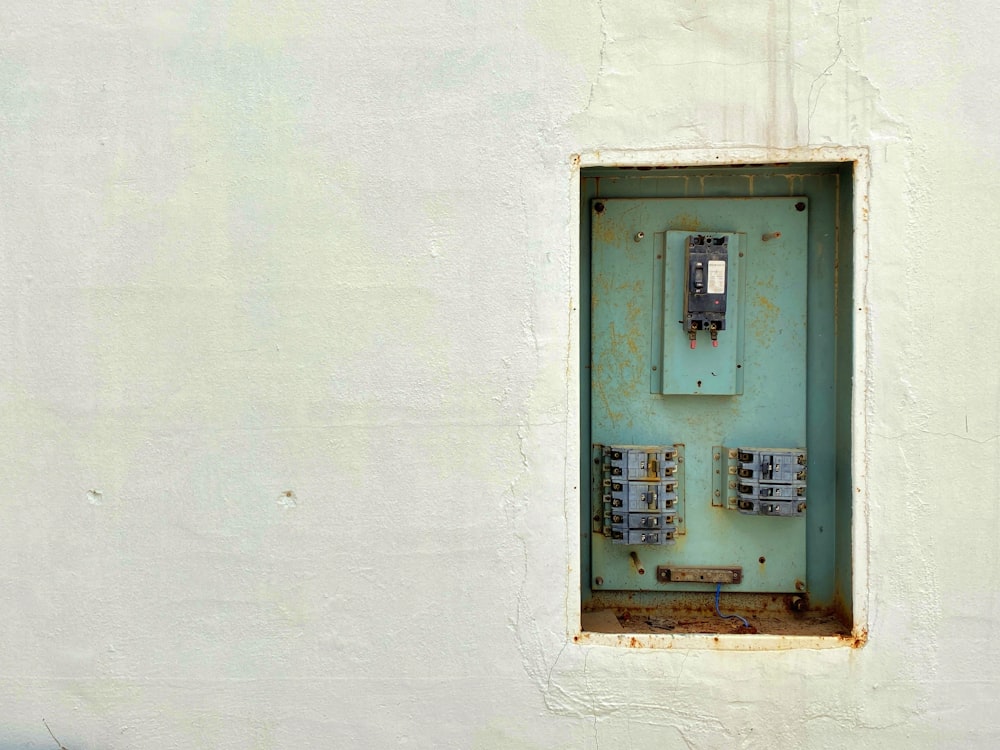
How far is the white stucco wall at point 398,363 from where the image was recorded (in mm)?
2172

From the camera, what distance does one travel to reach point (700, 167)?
231cm

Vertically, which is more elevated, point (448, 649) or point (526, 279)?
point (526, 279)

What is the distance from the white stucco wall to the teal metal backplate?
31 cm

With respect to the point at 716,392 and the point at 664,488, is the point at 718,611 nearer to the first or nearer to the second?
the point at 664,488

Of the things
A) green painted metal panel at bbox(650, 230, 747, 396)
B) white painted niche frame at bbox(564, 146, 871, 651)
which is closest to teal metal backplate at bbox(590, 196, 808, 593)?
green painted metal panel at bbox(650, 230, 747, 396)

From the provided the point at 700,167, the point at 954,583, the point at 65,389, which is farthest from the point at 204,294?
the point at 954,583

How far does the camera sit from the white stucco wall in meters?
2.17

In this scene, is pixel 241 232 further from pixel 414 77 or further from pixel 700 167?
pixel 700 167

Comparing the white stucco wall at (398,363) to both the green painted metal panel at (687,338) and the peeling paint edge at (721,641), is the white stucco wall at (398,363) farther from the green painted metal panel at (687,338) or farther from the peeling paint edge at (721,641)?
the green painted metal panel at (687,338)

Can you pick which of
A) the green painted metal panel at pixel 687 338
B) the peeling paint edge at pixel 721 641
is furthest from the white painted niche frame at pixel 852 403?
the green painted metal panel at pixel 687 338

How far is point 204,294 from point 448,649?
1362 millimetres

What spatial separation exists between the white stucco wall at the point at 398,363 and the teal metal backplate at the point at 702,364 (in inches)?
12.3

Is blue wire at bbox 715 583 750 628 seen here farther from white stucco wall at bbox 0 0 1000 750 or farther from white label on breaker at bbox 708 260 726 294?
white label on breaker at bbox 708 260 726 294

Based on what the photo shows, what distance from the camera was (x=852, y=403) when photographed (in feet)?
7.27
